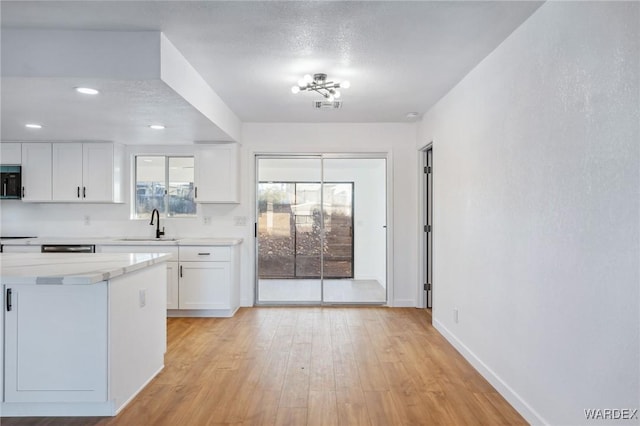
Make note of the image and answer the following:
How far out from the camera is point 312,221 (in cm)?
561

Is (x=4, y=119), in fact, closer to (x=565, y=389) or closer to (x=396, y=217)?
(x=396, y=217)

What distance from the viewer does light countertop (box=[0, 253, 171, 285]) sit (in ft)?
7.02

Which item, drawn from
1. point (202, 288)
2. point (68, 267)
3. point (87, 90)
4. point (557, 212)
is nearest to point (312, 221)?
point (202, 288)

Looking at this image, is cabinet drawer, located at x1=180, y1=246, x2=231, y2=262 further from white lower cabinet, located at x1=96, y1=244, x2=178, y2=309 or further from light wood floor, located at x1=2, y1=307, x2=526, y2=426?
light wood floor, located at x1=2, y1=307, x2=526, y2=426

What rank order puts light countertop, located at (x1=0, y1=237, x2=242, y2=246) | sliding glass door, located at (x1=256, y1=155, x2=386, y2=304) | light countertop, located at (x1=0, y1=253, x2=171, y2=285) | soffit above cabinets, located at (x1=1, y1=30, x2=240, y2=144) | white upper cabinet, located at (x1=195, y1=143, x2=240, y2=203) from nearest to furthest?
light countertop, located at (x1=0, y1=253, x2=171, y2=285) → soffit above cabinets, located at (x1=1, y1=30, x2=240, y2=144) → light countertop, located at (x1=0, y1=237, x2=242, y2=246) → white upper cabinet, located at (x1=195, y1=143, x2=240, y2=203) → sliding glass door, located at (x1=256, y1=155, x2=386, y2=304)

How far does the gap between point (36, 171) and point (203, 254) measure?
94.9 inches

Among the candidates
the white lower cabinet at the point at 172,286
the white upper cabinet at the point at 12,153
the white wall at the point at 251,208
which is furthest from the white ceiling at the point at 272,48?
the white lower cabinet at the point at 172,286

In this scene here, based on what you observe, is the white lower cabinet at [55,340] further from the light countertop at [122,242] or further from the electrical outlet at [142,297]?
the light countertop at [122,242]

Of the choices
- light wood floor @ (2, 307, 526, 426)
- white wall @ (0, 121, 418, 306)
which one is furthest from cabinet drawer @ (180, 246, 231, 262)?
light wood floor @ (2, 307, 526, 426)

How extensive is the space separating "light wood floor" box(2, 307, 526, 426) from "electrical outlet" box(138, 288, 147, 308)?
1.97 feet

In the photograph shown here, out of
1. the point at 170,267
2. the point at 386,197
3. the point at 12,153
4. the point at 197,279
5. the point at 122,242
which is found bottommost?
the point at 197,279

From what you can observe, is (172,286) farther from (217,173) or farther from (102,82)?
(102,82)

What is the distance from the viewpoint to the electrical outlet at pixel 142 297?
8.89 feet

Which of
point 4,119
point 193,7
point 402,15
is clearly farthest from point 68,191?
point 402,15
